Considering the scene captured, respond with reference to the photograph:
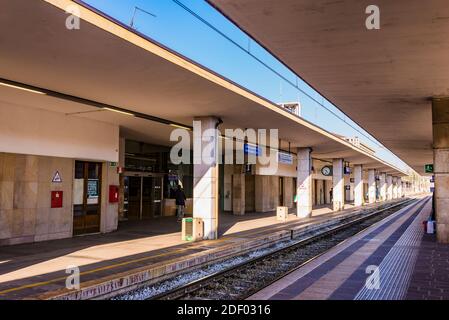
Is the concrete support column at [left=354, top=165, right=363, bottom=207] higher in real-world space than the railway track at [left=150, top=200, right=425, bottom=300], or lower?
higher

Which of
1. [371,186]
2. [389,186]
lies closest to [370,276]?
[371,186]

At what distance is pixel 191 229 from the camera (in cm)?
1315

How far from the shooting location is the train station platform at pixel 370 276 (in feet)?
22.0

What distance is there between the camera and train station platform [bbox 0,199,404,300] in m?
7.22

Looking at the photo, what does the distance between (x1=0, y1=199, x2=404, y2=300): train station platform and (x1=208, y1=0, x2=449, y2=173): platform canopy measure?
5.04 meters

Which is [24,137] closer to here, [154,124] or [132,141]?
→ [154,124]

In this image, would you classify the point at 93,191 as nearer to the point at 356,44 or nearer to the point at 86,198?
the point at 86,198

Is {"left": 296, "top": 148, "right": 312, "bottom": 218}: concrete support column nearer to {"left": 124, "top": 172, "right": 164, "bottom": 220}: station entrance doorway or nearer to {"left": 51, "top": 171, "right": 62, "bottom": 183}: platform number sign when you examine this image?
{"left": 124, "top": 172, "right": 164, "bottom": 220}: station entrance doorway

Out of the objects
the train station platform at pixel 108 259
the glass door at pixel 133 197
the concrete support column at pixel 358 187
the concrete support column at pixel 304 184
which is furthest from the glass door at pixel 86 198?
the concrete support column at pixel 358 187

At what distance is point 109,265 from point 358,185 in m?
35.3

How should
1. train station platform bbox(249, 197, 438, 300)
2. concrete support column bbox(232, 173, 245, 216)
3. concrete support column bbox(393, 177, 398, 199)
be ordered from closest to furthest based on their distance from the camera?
1. train station platform bbox(249, 197, 438, 300)
2. concrete support column bbox(232, 173, 245, 216)
3. concrete support column bbox(393, 177, 398, 199)

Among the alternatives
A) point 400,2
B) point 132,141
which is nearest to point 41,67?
point 400,2

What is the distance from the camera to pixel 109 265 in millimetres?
8922

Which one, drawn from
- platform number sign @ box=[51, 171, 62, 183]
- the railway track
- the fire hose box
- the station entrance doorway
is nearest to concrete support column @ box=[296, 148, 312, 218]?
the station entrance doorway
